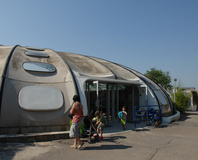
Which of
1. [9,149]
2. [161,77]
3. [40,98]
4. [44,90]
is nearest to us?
[9,149]

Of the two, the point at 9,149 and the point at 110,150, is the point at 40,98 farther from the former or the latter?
the point at 110,150

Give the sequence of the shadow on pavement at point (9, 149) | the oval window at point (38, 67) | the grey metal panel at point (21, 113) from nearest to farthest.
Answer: the shadow on pavement at point (9, 149) → the grey metal panel at point (21, 113) → the oval window at point (38, 67)

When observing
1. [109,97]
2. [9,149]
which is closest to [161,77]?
[109,97]

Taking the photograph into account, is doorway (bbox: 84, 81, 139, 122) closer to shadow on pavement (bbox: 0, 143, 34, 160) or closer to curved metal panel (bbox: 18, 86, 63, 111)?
Result: curved metal panel (bbox: 18, 86, 63, 111)

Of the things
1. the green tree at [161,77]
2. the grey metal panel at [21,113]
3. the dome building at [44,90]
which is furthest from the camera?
the green tree at [161,77]

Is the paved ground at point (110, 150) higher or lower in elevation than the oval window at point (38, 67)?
lower

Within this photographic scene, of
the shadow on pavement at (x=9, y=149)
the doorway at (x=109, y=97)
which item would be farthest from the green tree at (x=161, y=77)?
the shadow on pavement at (x=9, y=149)

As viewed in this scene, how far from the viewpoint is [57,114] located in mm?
8133

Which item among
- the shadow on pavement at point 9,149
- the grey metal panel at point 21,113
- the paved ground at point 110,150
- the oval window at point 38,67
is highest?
the oval window at point 38,67

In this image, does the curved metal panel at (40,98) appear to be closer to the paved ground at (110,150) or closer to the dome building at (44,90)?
the dome building at (44,90)

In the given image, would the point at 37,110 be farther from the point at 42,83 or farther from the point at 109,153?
the point at 109,153

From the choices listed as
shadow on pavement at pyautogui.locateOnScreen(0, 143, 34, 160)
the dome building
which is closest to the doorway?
the dome building

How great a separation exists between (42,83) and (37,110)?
4.67 ft

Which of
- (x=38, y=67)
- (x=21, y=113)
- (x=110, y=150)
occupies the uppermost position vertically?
(x=38, y=67)
